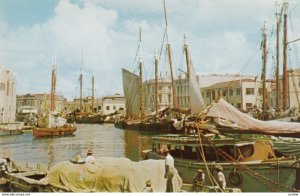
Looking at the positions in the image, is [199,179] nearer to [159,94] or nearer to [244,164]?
[244,164]

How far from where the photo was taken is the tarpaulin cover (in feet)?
27.7

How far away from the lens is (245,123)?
→ 8.10 meters

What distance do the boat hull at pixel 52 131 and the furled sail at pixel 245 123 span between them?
29.4 meters

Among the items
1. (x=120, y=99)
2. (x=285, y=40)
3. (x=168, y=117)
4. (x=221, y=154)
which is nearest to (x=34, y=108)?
(x=120, y=99)

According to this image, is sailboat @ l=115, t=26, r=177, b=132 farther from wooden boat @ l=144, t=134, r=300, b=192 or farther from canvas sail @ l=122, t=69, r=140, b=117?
wooden boat @ l=144, t=134, r=300, b=192

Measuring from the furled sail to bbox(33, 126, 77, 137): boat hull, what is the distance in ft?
96.6

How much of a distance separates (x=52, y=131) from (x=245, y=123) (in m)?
31.0

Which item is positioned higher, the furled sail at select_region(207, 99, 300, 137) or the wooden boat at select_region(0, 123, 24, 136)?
the furled sail at select_region(207, 99, 300, 137)

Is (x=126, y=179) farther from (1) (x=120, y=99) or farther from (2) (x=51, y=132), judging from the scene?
(1) (x=120, y=99)

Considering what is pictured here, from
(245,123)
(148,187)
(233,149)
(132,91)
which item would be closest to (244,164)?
(233,149)

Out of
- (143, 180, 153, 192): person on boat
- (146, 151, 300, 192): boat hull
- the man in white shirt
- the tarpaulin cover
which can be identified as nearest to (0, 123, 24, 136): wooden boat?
the tarpaulin cover

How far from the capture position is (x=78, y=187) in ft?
29.4

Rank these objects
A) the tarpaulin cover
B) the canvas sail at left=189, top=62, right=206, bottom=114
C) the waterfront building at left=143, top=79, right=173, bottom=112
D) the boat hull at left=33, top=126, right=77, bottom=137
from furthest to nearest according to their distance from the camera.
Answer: the waterfront building at left=143, top=79, right=173, bottom=112 → the boat hull at left=33, top=126, right=77, bottom=137 → the canvas sail at left=189, top=62, right=206, bottom=114 → the tarpaulin cover

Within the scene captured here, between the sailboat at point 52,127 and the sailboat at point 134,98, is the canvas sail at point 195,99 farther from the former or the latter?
the sailboat at point 134,98
